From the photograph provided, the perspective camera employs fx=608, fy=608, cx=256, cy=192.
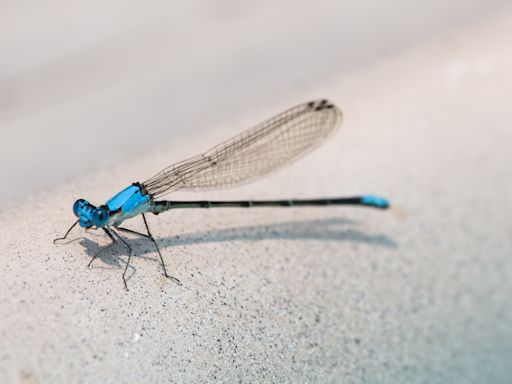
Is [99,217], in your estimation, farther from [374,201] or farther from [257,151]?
[374,201]

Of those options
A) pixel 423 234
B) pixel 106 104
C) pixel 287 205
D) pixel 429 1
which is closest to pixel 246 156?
pixel 287 205

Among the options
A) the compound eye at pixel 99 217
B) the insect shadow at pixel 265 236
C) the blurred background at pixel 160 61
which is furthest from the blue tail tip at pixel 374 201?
the compound eye at pixel 99 217

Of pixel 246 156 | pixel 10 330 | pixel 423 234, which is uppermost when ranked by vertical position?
pixel 10 330

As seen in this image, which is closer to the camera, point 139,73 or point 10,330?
point 10,330

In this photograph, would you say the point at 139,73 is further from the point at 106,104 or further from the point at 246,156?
the point at 246,156

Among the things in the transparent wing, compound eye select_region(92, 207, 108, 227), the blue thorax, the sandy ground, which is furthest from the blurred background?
compound eye select_region(92, 207, 108, 227)

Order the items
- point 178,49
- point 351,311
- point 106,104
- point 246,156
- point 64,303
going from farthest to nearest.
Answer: point 178,49 → point 106,104 → point 246,156 → point 351,311 → point 64,303

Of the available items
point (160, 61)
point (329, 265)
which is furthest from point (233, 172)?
point (160, 61)

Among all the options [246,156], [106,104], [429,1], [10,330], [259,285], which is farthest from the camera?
[429,1]
